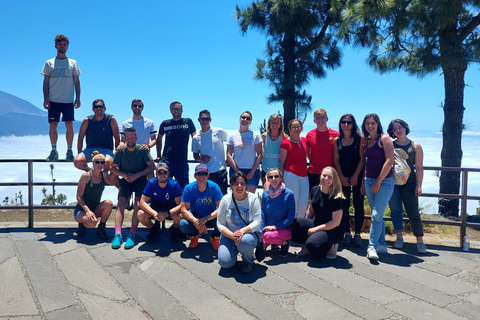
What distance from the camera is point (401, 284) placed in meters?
4.07

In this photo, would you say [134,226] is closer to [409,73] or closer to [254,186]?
[254,186]

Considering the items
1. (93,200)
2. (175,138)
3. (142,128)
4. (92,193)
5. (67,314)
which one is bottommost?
(67,314)

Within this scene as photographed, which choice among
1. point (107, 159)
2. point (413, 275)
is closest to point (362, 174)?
point (413, 275)

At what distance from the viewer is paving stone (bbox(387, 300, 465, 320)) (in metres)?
3.36

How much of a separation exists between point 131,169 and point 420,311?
161 inches

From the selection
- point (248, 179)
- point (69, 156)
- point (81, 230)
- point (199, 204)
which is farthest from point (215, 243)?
point (69, 156)

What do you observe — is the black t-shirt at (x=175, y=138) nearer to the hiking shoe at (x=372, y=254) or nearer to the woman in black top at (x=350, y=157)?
the woman in black top at (x=350, y=157)

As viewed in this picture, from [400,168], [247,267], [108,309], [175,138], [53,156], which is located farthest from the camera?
[53,156]

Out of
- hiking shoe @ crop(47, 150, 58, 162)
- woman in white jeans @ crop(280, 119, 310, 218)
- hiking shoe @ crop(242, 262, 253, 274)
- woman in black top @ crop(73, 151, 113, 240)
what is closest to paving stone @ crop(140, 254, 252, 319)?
hiking shoe @ crop(242, 262, 253, 274)

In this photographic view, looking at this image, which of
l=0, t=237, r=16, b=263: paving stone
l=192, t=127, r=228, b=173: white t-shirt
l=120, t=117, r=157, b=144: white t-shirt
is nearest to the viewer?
l=0, t=237, r=16, b=263: paving stone

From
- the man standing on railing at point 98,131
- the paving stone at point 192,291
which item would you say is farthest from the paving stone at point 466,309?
the man standing on railing at point 98,131

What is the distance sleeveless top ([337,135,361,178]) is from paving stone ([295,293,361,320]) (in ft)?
6.65

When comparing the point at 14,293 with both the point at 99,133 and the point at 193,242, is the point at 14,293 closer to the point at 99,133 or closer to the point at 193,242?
the point at 193,242

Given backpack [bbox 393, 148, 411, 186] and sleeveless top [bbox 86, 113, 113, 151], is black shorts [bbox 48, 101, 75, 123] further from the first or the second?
backpack [bbox 393, 148, 411, 186]
